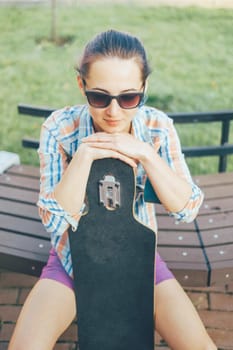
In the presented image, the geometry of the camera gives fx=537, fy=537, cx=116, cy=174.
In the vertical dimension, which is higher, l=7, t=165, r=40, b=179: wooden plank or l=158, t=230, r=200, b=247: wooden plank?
l=7, t=165, r=40, b=179: wooden plank

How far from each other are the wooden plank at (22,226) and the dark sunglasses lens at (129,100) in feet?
3.96

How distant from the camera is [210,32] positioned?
7035 mm

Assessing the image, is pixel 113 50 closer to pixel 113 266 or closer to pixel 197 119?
pixel 113 266

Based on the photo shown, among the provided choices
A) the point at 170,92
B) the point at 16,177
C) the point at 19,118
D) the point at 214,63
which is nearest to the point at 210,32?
the point at 214,63

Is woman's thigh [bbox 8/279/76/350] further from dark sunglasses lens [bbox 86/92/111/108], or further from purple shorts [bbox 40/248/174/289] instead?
dark sunglasses lens [bbox 86/92/111/108]

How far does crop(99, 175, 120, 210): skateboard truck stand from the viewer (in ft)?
7.05

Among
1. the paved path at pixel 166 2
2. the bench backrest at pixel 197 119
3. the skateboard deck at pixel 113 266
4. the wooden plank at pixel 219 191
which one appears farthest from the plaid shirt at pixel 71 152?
the paved path at pixel 166 2

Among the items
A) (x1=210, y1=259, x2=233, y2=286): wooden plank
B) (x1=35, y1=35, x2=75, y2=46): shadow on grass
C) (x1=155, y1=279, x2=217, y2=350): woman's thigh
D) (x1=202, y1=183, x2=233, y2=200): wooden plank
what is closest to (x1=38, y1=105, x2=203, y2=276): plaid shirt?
(x1=155, y1=279, x2=217, y2=350): woman's thigh

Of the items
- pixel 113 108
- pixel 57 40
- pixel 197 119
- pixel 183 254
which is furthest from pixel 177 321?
pixel 57 40

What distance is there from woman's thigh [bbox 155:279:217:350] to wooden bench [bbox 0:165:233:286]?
1.25ft

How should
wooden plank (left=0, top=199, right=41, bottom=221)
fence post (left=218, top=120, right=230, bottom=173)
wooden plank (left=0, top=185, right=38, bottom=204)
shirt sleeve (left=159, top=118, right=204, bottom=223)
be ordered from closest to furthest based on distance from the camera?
shirt sleeve (left=159, top=118, right=204, bottom=223) → wooden plank (left=0, top=199, right=41, bottom=221) → wooden plank (left=0, top=185, right=38, bottom=204) → fence post (left=218, top=120, right=230, bottom=173)

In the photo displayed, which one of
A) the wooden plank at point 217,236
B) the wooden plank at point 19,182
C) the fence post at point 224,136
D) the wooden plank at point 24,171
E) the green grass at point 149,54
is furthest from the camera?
the green grass at point 149,54

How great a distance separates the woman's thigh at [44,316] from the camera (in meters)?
2.24

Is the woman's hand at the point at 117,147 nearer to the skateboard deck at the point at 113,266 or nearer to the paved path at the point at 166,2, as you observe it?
the skateboard deck at the point at 113,266
